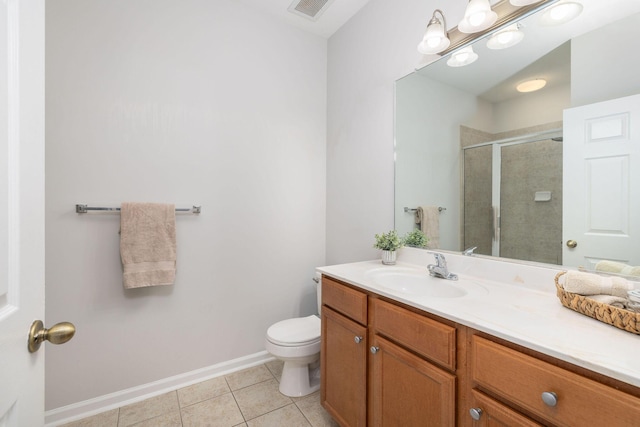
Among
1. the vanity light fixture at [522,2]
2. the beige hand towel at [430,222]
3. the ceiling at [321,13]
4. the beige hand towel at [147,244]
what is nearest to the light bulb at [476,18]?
the vanity light fixture at [522,2]

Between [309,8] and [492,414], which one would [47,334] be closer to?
[492,414]

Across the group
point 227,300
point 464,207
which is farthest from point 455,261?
point 227,300

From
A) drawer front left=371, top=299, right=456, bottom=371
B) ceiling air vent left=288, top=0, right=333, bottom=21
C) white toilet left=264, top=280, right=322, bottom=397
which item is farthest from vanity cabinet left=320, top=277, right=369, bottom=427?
ceiling air vent left=288, top=0, right=333, bottom=21

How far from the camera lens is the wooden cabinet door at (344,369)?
1.27 meters

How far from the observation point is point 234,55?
6.77 ft

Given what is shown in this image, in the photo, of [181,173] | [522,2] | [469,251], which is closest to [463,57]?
[522,2]

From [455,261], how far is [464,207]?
11.5 inches

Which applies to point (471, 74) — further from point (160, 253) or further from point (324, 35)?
point (160, 253)

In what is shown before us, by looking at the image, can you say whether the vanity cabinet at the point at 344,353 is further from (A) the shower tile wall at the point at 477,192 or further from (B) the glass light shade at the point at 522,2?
(B) the glass light shade at the point at 522,2

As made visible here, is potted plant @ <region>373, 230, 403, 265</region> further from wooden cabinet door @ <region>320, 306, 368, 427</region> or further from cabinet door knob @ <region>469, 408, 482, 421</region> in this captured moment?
cabinet door knob @ <region>469, 408, 482, 421</region>

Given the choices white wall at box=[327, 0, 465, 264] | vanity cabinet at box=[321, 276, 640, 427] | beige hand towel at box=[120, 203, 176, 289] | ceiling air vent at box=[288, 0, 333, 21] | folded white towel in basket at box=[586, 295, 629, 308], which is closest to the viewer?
vanity cabinet at box=[321, 276, 640, 427]

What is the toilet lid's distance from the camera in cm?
173

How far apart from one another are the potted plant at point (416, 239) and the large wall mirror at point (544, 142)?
0.11 m

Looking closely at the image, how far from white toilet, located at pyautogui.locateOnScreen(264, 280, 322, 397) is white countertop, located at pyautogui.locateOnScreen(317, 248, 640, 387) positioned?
1.78ft
